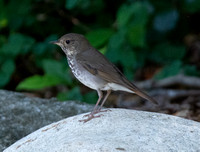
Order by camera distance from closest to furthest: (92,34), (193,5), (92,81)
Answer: (92,81) → (92,34) → (193,5)

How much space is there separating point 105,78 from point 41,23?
258 centimetres

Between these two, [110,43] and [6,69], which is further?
[6,69]

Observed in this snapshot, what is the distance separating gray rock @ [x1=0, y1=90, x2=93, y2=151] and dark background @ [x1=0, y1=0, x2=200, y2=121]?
0.35 meters

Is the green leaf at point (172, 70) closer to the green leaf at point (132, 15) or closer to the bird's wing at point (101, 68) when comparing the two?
the green leaf at point (132, 15)

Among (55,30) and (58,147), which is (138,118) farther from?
(55,30)

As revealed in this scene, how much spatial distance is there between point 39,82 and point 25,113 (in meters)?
1.01

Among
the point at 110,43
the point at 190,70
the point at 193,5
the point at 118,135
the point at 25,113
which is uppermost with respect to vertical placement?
the point at 193,5

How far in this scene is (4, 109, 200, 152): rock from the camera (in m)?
3.08

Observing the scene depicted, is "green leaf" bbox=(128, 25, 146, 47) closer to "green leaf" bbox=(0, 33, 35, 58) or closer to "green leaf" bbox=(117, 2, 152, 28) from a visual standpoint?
"green leaf" bbox=(117, 2, 152, 28)

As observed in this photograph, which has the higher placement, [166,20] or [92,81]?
[166,20]

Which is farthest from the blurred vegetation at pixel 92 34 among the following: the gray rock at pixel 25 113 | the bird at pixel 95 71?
the bird at pixel 95 71

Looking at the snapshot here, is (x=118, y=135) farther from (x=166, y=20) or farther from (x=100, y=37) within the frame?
(x=166, y=20)

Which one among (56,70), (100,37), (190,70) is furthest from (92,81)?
(190,70)

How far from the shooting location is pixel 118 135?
128 inches
